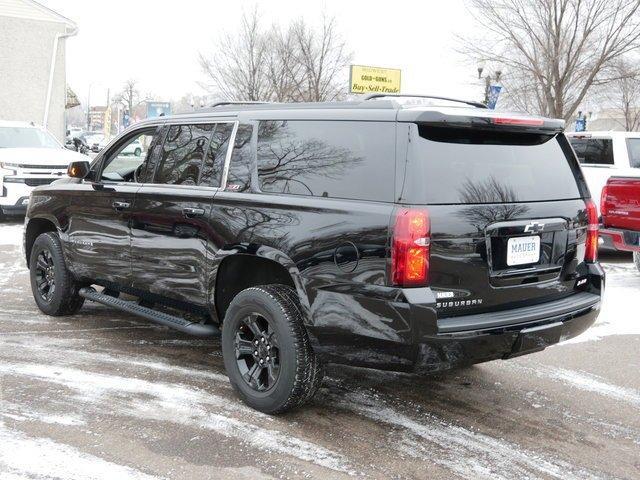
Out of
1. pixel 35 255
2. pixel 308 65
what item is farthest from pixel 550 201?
pixel 308 65

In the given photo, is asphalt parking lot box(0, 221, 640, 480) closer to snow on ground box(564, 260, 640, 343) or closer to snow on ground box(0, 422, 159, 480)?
snow on ground box(0, 422, 159, 480)

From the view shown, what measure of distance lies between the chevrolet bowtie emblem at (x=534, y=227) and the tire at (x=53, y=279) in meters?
3.89

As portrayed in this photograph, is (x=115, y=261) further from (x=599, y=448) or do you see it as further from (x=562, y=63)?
(x=562, y=63)

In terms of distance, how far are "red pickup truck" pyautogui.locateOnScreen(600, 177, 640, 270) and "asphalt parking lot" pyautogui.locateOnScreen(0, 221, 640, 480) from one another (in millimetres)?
2705

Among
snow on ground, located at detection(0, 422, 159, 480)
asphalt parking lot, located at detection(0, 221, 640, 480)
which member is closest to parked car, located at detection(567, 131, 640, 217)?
asphalt parking lot, located at detection(0, 221, 640, 480)

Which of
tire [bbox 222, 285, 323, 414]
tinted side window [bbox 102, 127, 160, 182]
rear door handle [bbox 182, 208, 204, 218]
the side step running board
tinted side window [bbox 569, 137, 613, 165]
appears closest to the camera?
tire [bbox 222, 285, 323, 414]

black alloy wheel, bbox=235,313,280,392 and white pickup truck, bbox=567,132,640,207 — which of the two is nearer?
black alloy wheel, bbox=235,313,280,392

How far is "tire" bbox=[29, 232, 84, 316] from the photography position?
590cm

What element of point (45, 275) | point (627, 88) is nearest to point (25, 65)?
point (45, 275)

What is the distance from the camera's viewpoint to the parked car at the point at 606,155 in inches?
410

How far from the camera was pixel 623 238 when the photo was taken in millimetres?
8141

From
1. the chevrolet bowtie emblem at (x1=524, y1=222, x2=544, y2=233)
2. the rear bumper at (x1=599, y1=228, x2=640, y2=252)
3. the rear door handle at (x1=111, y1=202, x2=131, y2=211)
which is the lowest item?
the rear bumper at (x1=599, y1=228, x2=640, y2=252)

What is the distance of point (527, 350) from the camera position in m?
3.80

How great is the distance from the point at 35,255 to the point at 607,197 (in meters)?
6.26
